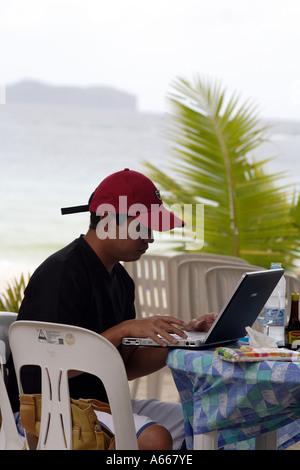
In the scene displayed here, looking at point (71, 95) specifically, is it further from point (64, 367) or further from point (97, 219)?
point (64, 367)

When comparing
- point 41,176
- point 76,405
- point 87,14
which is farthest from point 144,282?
point 87,14

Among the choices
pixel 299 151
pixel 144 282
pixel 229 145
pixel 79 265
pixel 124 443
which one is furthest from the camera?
pixel 299 151

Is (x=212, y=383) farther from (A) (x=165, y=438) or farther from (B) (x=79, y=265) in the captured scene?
(B) (x=79, y=265)

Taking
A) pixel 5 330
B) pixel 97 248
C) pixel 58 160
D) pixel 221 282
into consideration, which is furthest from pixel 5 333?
pixel 58 160

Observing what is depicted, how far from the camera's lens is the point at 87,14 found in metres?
26.3

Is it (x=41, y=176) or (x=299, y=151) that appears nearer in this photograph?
(x=41, y=176)

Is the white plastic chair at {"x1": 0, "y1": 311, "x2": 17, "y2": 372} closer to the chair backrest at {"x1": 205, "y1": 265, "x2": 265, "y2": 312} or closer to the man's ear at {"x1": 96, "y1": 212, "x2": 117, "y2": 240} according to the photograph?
the man's ear at {"x1": 96, "y1": 212, "x2": 117, "y2": 240}

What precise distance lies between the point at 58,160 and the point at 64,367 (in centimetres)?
2235

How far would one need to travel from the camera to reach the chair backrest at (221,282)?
142 inches

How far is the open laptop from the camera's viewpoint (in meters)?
2.08

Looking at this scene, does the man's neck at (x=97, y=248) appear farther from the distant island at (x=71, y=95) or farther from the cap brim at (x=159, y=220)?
the distant island at (x=71, y=95)

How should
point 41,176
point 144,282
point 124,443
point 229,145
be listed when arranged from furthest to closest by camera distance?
point 41,176, point 229,145, point 144,282, point 124,443
